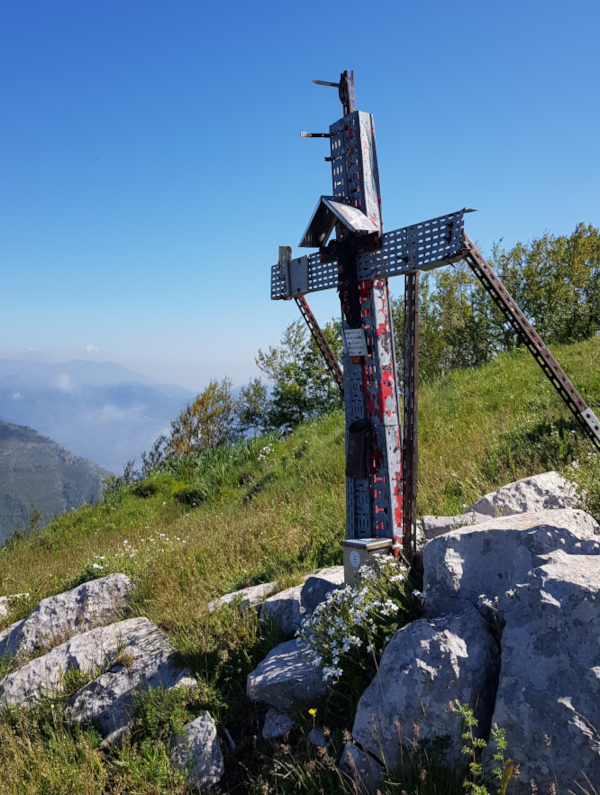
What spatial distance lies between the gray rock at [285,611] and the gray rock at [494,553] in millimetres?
1362

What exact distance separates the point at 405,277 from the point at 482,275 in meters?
0.65

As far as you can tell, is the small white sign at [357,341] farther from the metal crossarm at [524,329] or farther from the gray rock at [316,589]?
the gray rock at [316,589]

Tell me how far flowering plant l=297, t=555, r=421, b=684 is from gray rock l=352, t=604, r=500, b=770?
0.85 feet

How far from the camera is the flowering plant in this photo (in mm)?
3594

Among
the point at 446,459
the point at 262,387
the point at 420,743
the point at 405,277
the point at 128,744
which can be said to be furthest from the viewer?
the point at 262,387

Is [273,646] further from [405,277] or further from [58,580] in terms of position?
[58,580]

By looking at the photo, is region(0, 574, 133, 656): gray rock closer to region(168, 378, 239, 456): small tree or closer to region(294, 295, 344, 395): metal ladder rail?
region(294, 295, 344, 395): metal ladder rail

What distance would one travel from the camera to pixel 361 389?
15.5 feet

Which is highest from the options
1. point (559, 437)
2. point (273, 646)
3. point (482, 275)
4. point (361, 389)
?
point (482, 275)

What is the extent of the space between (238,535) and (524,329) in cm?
409

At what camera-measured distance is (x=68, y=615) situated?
5.87 metres

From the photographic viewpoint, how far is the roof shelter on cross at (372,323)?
439 centimetres

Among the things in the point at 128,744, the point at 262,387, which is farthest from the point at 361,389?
the point at 262,387

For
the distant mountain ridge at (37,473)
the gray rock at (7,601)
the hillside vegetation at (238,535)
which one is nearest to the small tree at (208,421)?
the hillside vegetation at (238,535)
